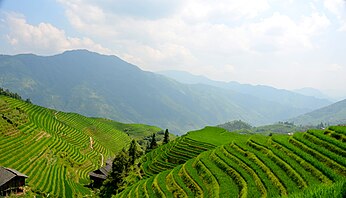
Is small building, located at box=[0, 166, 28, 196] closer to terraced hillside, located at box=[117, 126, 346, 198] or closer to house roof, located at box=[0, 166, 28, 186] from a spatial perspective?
house roof, located at box=[0, 166, 28, 186]

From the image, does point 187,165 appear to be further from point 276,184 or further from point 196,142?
point 196,142

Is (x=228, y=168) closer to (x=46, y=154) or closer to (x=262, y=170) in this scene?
(x=262, y=170)

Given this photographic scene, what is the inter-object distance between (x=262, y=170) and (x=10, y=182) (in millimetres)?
33129

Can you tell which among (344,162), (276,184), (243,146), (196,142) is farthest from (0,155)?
(344,162)

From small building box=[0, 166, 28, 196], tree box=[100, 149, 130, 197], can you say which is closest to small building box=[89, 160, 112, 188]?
tree box=[100, 149, 130, 197]

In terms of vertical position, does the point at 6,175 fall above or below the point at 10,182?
above

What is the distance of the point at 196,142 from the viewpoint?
47.7 meters

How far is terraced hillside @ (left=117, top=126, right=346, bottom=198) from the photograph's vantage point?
72.7 feet

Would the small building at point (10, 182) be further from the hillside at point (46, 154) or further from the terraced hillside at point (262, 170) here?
the terraced hillside at point (262, 170)

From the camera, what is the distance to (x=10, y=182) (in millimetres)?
42594

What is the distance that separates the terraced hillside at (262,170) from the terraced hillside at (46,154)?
24597 millimetres

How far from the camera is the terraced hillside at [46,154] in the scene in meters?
51.1

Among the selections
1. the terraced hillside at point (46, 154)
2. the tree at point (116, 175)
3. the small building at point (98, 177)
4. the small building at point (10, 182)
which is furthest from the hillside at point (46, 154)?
the tree at point (116, 175)

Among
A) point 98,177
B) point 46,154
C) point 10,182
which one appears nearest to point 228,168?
point 10,182
